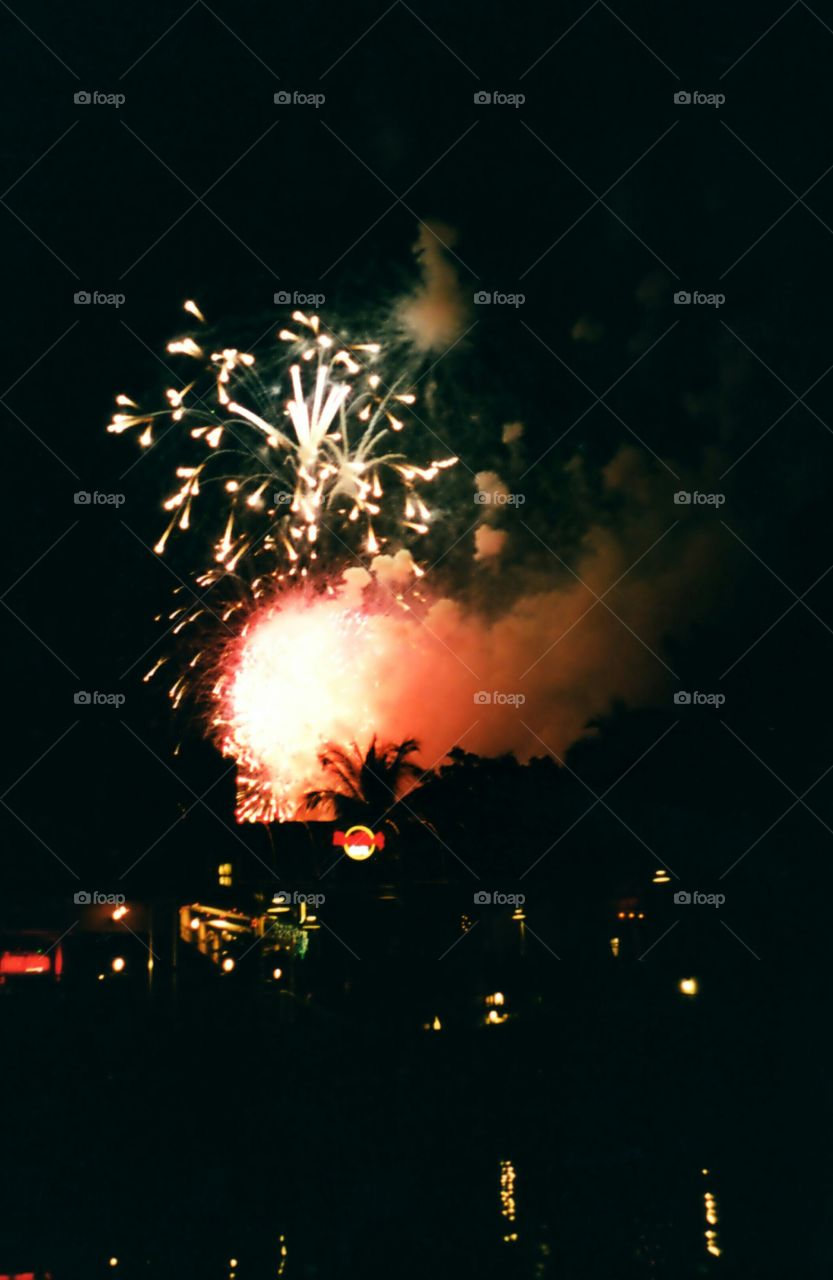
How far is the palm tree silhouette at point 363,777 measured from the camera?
902 inches

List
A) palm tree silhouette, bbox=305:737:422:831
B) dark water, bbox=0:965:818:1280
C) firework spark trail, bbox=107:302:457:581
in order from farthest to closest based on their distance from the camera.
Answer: palm tree silhouette, bbox=305:737:422:831 → firework spark trail, bbox=107:302:457:581 → dark water, bbox=0:965:818:1280

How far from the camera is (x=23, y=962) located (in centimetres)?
2506

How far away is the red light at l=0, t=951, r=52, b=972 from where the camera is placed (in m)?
23.2

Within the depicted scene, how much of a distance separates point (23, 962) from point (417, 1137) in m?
17.1

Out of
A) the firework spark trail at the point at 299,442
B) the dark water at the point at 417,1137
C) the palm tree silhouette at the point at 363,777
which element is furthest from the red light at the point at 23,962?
the firework spark trail at the point at 299,442

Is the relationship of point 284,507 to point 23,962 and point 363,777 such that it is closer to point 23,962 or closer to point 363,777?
point 363,777

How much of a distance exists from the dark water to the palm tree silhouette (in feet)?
21.6

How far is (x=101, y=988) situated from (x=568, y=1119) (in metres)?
10.2

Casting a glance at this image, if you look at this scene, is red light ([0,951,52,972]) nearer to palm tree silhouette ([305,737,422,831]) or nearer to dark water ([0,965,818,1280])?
dark water ([0,965,818,1280])

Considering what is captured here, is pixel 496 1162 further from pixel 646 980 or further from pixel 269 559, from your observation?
pixel 269 559

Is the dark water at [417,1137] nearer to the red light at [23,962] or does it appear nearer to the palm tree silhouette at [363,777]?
the red light at [23,962]

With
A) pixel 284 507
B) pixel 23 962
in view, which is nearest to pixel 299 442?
pixel 284 507

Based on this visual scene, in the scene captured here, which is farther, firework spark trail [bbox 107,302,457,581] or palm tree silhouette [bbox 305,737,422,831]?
palm tree silhouette [bbox 305,737,422,831]

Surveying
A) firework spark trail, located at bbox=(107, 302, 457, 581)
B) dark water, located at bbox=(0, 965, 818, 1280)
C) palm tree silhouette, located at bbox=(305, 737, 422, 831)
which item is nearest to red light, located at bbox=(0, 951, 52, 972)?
dark water, located at bbox=(0, 965, 818, 1280)
